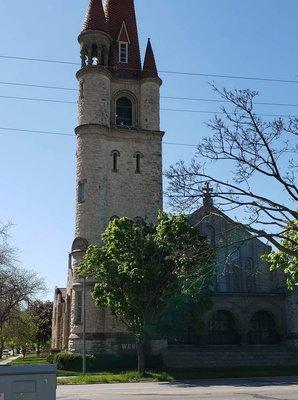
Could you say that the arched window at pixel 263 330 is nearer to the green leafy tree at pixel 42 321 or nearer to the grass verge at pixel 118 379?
the grass verge at pixel 118 379

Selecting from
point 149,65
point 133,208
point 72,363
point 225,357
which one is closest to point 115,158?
point 133,208

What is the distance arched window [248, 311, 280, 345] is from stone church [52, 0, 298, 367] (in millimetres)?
77

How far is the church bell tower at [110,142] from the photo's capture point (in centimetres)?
3784

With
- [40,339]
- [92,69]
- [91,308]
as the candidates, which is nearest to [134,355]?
[91,308]

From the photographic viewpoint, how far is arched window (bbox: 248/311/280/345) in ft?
132

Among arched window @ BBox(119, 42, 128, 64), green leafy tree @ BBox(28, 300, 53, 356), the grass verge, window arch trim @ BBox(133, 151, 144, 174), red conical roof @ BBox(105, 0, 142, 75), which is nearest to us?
the grass verge

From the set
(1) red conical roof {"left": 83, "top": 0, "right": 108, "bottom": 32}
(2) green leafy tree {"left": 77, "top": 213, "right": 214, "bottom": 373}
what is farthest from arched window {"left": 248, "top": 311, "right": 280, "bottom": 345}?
(1) red conical roof {"left": 83, "top": 0, "right": 108, "bottom": 32}

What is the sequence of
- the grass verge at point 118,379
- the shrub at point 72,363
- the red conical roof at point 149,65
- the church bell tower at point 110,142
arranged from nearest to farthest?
the grass verge at point 118,379
the shrub at point 72,363
the church bell tower at point 110,142
the red conical roof at point 149,65

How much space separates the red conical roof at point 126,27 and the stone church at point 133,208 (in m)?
0.19

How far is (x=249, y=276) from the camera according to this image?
41.7 m

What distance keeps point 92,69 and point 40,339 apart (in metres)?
46.3

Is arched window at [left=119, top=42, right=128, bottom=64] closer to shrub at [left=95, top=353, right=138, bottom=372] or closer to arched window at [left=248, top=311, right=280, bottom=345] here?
arched window at [left=248, top=311, right=280, bottom=345]

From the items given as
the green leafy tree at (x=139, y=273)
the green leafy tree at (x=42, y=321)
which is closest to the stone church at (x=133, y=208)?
the green leafy tree at (x=139, y=273)

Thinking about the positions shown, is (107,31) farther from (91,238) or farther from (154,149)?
(91,238)
